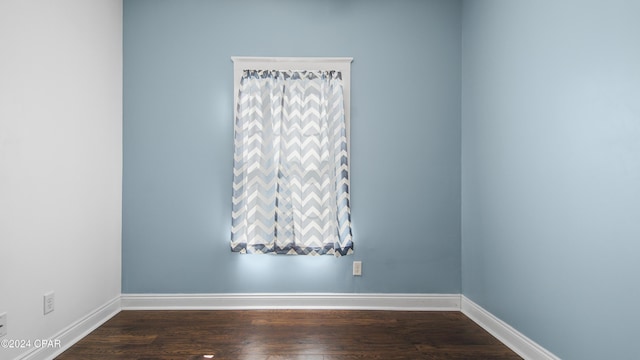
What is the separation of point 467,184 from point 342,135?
108cm

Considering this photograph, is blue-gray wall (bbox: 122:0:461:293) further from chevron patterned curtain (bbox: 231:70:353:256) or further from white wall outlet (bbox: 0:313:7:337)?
white wall outlet (bbox: 0:313:7:337)

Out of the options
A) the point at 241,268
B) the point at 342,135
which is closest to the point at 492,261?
the point at 342,135

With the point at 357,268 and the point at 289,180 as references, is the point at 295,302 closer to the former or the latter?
the point at 357,268

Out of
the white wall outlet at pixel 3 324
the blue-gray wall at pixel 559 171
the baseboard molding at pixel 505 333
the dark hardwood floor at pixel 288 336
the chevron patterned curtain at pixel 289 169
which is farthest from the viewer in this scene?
the chevron patterned curtain at pixel 289 169

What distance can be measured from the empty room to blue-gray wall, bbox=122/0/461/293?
0.02 m

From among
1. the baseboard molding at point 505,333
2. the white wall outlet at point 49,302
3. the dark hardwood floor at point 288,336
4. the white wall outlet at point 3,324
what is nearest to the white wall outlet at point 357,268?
the dark hardwood floor at point 288,336

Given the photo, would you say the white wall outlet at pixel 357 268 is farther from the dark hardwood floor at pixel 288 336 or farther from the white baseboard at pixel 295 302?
the dark hardwood floor at pixel 288 336

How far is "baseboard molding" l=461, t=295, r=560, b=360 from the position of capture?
1.86 m

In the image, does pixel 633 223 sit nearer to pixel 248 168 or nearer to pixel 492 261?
pixel 492 261

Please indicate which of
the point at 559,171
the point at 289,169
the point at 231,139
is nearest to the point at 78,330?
the point at 231,139

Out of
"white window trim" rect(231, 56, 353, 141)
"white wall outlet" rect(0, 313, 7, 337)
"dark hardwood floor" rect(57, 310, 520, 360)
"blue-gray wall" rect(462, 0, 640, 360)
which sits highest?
"white window trim" rect(231, 56, 353, 141)

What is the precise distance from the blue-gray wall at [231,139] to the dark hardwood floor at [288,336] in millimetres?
238

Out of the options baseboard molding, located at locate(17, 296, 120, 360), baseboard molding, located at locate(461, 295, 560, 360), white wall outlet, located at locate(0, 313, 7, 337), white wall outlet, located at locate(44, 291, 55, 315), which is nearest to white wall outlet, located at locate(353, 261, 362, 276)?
baseboard molding, located at locate(461, 295, 560, 360)

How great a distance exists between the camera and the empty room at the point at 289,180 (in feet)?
6.68
